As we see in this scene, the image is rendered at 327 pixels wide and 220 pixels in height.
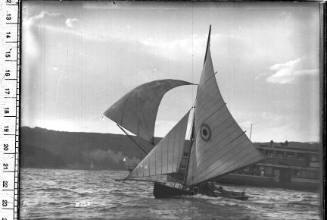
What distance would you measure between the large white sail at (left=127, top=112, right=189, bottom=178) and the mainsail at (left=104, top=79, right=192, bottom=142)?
0.57 ft

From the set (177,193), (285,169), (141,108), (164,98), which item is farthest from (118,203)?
(285,169)

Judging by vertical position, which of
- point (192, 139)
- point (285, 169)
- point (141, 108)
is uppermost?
point (141, 108)

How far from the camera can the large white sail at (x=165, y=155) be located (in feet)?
13.4

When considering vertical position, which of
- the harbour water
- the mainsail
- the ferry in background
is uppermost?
the mainsail

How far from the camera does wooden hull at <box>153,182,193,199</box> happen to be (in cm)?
404

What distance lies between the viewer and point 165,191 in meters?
4.09

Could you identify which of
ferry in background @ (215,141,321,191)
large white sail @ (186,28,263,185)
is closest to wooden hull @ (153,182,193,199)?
large white sail @ (186,28,263,185)

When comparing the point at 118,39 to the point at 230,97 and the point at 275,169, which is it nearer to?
the point at 230,97

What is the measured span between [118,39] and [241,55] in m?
1.40

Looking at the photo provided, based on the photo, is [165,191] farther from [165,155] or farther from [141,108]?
[141,108]

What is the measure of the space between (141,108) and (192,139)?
2.31 ft

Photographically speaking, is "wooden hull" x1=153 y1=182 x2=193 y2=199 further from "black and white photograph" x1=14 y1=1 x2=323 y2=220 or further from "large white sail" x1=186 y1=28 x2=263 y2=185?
"large white sail" x1=186 y1=28 x2=263 y2=185

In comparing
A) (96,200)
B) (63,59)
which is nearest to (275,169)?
(96,200)

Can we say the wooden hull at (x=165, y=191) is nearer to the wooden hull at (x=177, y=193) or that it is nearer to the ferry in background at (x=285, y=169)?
the wooden hull at (x=177, y=193)
